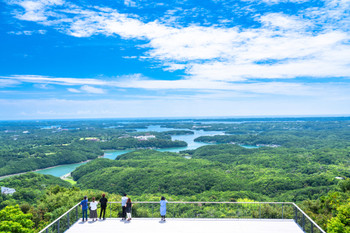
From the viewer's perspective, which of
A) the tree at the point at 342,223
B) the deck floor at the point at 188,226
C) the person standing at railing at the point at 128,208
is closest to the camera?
the deck floor at the point at 188,226

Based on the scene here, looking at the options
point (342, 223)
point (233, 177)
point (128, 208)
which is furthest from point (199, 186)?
point (128, 208)

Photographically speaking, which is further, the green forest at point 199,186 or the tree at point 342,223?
the green forest at point 199,186

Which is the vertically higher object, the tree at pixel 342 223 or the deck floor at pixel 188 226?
the deck floor at pixel 188 226

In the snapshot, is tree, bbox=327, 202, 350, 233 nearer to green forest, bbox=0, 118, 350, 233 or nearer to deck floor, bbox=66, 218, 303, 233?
green forest, bbox=0, 118, 350, 233

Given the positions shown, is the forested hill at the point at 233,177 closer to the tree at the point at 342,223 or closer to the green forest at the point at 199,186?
the green forest at the point at 199,186

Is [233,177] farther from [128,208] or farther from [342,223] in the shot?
[128,208]

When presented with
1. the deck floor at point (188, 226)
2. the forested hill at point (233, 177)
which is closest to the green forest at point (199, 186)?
the forested hill at point (233, 177)

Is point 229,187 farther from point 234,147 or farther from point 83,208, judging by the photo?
point 234,147

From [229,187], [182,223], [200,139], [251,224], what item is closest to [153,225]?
[182,223]
